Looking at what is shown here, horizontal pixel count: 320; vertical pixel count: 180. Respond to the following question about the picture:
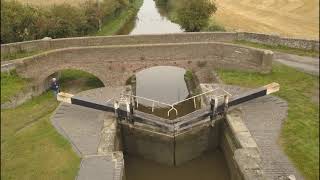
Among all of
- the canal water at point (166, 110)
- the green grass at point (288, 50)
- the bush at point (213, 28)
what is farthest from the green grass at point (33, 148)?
the bush at point (213, 28)

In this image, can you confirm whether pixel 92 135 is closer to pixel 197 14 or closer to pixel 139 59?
pixel 139 59

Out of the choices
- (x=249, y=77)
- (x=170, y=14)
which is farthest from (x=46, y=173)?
(x=170, y=14)

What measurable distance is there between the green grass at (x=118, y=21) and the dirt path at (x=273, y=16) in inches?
425

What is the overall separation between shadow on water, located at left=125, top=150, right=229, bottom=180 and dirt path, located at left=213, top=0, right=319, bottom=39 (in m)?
19.8

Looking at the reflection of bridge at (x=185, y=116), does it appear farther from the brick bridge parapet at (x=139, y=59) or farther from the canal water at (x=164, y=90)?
the brick bridge parapet at (x=139, y=59)

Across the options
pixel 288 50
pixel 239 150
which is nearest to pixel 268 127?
pixel 239 150

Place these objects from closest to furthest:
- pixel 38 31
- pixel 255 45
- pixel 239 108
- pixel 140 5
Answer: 1. pixel 239 108
2. pixel 255 45
3. pixel 38 31
4. pixel 140 5

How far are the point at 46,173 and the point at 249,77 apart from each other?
42.5 feet

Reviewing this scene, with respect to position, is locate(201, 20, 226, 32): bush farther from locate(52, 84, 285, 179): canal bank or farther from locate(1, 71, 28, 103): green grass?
locate(1, 71, 28, 103): green grass

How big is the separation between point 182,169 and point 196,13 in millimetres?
17900

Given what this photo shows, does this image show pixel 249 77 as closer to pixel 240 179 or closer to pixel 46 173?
pixel 240 179

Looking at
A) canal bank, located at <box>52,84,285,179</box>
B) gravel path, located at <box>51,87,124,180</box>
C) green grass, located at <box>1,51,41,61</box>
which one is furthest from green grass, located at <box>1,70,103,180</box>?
green grass, located at <box>1,51,41,61</box>

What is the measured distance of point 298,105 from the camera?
730 inches

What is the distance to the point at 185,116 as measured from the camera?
17.3 m
